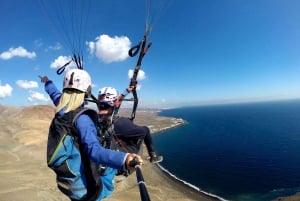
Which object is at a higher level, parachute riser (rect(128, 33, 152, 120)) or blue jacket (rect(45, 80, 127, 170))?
parachute riser (rect(128, 33, 152, 120))

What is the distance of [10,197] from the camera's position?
22516 mm

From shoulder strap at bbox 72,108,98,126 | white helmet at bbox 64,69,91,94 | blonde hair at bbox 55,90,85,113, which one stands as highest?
white helmet at bbox 64,69,91,94

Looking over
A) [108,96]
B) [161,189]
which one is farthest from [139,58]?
[161,189]

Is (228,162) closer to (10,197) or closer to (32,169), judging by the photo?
(32,169)

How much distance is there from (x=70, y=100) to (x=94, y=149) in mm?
861

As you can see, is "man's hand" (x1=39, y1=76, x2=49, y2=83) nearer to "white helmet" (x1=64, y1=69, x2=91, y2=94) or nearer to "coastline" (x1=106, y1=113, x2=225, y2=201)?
"white helmet" (x1=64, y1=69, x2=91, y2=94)

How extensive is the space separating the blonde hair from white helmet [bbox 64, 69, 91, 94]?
7 cm

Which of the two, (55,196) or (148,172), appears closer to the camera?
(55,196)

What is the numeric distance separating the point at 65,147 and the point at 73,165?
0.24 m

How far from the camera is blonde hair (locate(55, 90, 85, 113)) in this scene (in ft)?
11.2

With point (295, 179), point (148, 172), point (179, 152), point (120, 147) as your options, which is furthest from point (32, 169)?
point (179, 152)

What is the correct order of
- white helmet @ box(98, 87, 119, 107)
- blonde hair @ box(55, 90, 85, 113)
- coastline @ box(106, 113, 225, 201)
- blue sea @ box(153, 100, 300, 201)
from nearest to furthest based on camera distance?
1. blonde hair @ box(55, 90, 85, 113)
2. white helmet @ box(98, 87, 119, 107)
3. coastline @ box(106, 113, 225, 201)
4. blue sea @ box(153, 100, 300, 201)

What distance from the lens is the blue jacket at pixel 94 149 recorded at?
9.12 ft

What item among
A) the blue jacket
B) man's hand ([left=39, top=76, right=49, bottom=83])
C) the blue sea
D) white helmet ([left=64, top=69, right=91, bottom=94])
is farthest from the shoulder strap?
the blue sea
